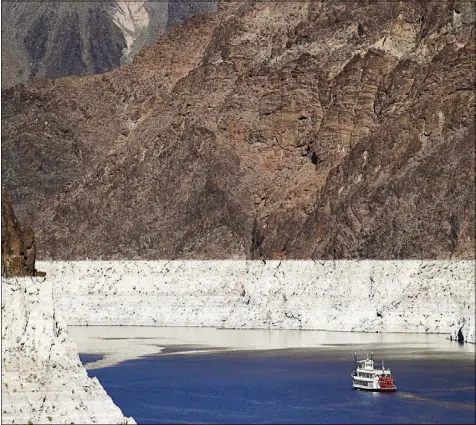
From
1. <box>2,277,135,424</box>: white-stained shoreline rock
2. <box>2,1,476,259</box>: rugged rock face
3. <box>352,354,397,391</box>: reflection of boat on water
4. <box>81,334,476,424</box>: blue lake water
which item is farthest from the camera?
<box>2,1,476,259</box>: rugged rock face

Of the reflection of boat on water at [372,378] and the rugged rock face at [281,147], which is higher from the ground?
the rugged rock face at [281,147]

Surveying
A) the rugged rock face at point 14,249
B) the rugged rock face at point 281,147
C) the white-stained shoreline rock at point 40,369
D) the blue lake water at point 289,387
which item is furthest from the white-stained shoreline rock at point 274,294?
the white-stained shoreline rock at point 40,369

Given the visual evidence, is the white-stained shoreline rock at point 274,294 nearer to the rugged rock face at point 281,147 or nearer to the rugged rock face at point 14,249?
the rugged rock face at point 281,147

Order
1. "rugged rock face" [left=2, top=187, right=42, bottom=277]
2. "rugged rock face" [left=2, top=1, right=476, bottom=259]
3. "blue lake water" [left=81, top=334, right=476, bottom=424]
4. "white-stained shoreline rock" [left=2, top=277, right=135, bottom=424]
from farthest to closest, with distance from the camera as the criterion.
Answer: "rugged rock face" [left=2, top=1, right=476, bottom=259]
"blue lake water" [left=81, top=334, right=476, bottom=424]
"rugged rock face" [left=2, top=187, right=42, bottom=277]
"white-stained shoreline rock" [left=2, top=277, right=135, bottom=424]

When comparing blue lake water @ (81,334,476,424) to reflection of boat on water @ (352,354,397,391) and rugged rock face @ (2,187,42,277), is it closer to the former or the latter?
reflection of boat on water @ (352,354,397,391)

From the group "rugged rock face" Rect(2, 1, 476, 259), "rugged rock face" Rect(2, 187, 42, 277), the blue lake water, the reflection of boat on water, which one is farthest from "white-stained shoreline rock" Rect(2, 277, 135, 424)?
"rugged rock face" Rect(2, 1, 476, 259)

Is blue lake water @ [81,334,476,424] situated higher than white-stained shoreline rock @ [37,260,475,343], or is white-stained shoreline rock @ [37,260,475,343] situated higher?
white-stained shoreline rock @ [37,260,475,343]
